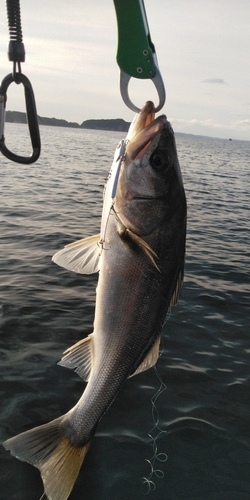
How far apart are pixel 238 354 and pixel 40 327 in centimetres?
368

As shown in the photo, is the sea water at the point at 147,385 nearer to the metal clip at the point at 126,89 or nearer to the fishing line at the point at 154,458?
the fishing line at the point at 154,458

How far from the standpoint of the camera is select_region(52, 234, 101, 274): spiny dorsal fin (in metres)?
3.48

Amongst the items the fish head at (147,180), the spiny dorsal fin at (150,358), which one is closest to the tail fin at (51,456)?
the spiny dorsal fin at (150,358)

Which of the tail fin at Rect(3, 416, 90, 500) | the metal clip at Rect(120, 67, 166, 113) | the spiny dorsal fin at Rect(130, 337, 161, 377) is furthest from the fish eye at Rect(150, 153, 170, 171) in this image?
the tail fin at Rect(3, 416, 90, 500)

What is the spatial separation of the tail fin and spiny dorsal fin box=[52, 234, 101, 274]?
1340 mm

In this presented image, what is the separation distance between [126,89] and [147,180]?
0.68m

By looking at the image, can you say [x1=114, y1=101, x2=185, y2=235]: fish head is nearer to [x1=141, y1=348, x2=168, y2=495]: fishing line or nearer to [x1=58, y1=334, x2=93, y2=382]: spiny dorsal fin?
[x1=58, y1=334, x2=93, y2=382]: spiny dorsal fin

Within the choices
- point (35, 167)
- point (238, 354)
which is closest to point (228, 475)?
point (238, 354)

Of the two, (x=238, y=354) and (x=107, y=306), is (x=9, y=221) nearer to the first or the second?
(x=238, y=354)

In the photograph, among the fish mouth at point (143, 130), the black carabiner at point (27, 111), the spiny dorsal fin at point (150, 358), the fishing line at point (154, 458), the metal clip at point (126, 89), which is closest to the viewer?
the metal clip at point (126, 89)

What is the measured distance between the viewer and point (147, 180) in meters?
3.25

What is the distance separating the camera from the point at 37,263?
36.8ft

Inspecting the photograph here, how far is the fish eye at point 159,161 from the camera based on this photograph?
3.22 m

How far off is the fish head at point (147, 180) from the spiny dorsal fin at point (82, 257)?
44 centimetres
